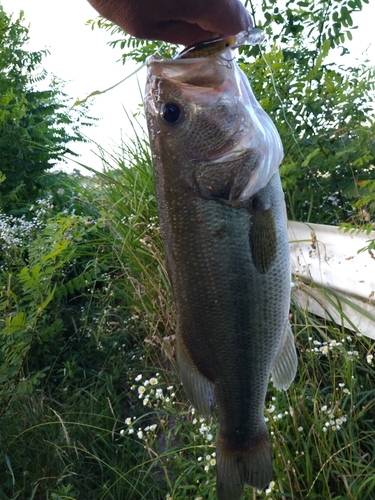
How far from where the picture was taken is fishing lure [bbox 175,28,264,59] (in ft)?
4.23

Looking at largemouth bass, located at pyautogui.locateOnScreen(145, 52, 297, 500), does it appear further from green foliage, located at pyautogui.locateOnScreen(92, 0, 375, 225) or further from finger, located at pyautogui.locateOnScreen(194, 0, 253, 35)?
green foliage, located at pyautogui.locateOnScreen(92, 0, 375, 225)

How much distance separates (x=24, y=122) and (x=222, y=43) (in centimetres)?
520

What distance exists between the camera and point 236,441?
5.36 ft

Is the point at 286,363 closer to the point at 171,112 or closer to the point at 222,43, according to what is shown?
the point at 171,112

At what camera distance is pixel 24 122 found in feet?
19.8

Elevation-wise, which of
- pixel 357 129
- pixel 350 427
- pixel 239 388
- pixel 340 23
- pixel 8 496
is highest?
pixel 340 23

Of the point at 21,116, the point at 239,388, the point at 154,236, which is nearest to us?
the point at 239,388

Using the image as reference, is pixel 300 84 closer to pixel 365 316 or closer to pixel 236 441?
pixel 365 316

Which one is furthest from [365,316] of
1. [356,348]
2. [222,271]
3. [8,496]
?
[8,496]

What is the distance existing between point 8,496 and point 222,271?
2.21 meters

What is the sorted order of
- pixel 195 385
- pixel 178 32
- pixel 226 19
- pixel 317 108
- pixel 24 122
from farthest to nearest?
pixel 24 122 → pixel 317 108 → pixel 195 385 → pixel 178 32 → pixel 226 19

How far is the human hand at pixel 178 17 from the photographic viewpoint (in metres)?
1.23

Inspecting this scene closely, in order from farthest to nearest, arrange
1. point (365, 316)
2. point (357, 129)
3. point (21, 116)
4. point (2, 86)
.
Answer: point (2, 86) → point (21, 116) → point (357, 129) → point (365, 316)

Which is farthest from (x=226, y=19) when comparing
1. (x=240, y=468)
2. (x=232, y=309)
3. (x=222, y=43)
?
(x=240, y=468)
